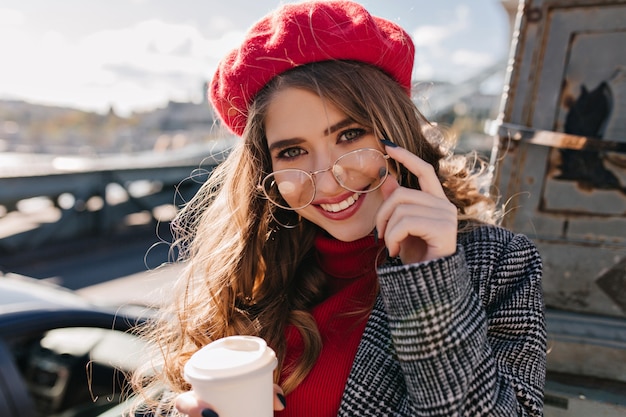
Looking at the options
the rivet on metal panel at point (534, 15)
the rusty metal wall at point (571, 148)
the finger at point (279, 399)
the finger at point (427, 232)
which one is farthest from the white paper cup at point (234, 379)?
the rivet on metal panel at point (534, 15)

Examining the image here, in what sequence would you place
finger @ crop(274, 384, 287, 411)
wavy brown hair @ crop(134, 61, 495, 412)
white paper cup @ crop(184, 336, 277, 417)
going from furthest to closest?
wavy brown hair @ crop(134, 61, 495, 412) → finger @ crop(274, 384, 287, 411) → white paper cup @ crop(184, 336, 277, 417)

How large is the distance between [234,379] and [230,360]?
0.06 meters

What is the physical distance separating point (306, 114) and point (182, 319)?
34.4 inches

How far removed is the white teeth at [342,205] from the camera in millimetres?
1548

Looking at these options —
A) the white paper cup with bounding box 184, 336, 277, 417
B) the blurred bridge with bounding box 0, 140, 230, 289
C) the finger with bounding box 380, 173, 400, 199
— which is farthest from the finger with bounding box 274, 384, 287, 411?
the blurred bridge with bounding box 0, 140, 230, 289

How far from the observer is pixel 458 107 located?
42.9 metres

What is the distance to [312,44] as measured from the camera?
150 centimetres

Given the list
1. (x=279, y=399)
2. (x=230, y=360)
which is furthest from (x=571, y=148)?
(x=230, y=360)

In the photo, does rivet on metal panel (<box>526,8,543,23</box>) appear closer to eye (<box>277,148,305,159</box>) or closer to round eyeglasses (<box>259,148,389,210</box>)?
round eyeglasses (<box>259,148,389,210</box>)


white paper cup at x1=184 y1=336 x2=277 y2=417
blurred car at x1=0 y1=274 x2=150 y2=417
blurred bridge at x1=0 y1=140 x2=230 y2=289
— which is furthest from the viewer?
blurred bridge at x1=0 y1=140 x2=230 y2=289

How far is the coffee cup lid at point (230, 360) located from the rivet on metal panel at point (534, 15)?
1668 millimetres

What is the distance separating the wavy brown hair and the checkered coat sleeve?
21 centimetres

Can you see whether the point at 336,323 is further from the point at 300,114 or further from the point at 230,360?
the point at 300,114

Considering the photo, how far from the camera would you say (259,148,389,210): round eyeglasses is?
1481mm
